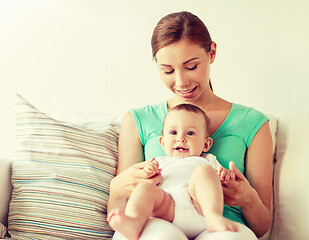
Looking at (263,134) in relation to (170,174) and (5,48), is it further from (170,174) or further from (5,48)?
(5,48)

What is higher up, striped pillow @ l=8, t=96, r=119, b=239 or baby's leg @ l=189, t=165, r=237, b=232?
baby's leg @ l=189, t=165, r=237, b=232

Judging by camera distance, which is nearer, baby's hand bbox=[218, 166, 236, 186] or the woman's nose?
baby's hand bbox=[218, 166, 236, 186]

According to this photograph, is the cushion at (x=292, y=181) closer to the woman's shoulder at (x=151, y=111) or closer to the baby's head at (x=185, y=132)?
the baby's head at (x=185, y=132)

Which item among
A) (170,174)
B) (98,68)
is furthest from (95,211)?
(98,68)

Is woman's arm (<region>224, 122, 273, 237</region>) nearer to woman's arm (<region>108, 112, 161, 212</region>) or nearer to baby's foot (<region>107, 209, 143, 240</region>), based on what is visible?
woman's arm (<region>108, 112, 161, 212</region>)

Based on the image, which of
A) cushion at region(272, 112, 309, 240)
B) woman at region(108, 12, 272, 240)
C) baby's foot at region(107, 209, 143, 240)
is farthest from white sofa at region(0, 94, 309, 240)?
baby's foot at region(107, 209, 143, 240)

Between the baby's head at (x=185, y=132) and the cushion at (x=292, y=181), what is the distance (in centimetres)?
40

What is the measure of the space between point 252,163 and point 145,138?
0.44 metres

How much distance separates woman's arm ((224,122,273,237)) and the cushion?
4.5 inches

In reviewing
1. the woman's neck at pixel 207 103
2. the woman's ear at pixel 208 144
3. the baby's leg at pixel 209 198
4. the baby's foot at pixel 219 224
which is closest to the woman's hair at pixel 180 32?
the woman's neck at pixel 207 103

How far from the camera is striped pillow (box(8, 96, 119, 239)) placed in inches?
61.2

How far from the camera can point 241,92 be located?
218cm

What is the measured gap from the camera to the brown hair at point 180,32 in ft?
5.28

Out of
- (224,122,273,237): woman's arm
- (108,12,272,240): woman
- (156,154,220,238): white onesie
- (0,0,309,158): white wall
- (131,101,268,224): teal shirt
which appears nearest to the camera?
(156,154,220,238): white onesie
